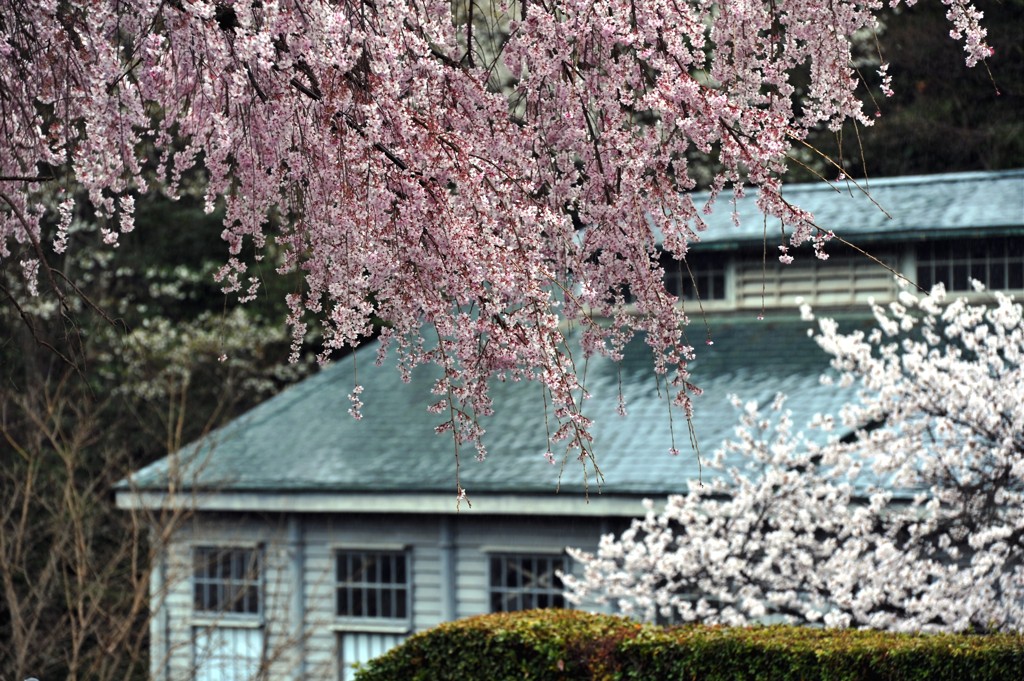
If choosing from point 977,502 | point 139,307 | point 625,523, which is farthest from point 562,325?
point 139,307

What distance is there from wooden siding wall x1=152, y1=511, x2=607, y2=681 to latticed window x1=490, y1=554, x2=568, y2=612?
0.13m

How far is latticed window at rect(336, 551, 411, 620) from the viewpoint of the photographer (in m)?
14.9

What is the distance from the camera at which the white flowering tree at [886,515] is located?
405 inches

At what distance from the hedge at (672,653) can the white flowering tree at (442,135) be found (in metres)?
3.54

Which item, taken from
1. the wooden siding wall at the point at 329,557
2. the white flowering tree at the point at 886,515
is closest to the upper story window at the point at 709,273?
the wooden siding wall at the point at 329,557

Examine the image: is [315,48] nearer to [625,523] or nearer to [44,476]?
[625,523]

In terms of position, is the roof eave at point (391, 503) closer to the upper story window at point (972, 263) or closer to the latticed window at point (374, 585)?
the latticed window at point (374, 585)

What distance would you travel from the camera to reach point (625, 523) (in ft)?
43.8

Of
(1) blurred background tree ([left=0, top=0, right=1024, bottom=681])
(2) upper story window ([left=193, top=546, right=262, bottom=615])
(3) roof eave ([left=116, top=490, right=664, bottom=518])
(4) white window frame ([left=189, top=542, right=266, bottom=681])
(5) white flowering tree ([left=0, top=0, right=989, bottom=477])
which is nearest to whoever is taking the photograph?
(5) white flowering tree ([left=0, top=0, right=989, bottom=477])

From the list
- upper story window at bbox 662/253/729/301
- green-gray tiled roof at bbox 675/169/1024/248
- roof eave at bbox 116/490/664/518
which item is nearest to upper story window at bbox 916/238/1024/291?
green-gray tiled roof at bbox 675/169/1024/248

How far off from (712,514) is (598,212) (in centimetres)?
676

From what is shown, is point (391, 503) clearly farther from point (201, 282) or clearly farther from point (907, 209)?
point (201, 282)

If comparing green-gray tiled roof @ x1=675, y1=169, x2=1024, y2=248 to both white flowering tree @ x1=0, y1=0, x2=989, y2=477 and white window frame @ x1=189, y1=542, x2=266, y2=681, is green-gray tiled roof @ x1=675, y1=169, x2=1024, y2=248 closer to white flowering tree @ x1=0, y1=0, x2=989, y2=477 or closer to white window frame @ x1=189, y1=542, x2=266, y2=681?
white window frame @ x1=189, y1=542, x2=266, y2=681

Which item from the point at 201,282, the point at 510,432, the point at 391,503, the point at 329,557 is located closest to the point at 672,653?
the point at 391,503
